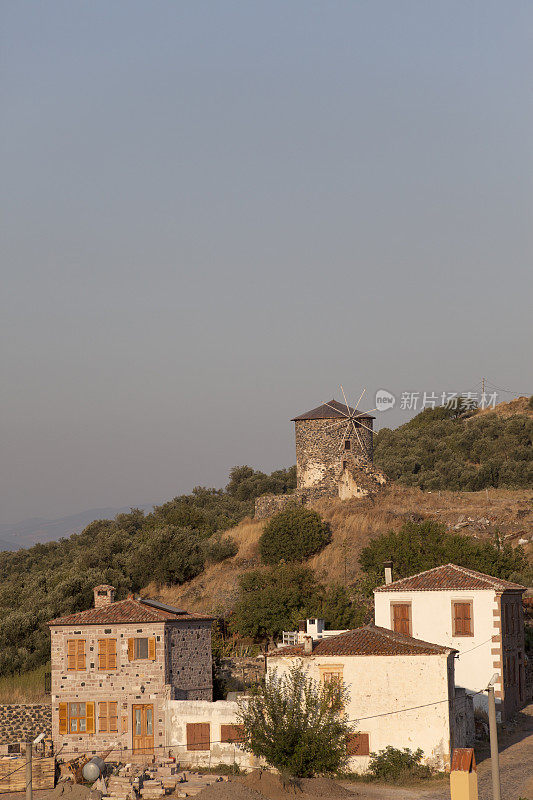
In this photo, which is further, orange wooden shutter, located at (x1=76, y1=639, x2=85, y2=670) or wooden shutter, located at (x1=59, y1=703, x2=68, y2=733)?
orange wooden shutter, located at (x1=76, y1=639, x2=85, y2=670)

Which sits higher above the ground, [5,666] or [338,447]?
[338,447]

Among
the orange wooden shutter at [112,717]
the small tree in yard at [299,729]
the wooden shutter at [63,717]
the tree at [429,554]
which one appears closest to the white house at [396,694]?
the small tree in yard at [299,729]

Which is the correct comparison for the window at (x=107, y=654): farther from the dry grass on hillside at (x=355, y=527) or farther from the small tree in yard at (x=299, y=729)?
the dry grass on hillside at (x=355, y=527)

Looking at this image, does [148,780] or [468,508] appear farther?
[468,508]

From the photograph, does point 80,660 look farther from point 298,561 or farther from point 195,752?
point 298,561

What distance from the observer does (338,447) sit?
61625 mm

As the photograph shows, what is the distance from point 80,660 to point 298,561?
68.4 ft

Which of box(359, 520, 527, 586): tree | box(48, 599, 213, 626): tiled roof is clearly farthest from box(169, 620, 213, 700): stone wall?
box(359, 520, 527, 586): tree

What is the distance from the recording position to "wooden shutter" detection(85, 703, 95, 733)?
36.2m

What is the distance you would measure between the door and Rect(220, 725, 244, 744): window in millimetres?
2656

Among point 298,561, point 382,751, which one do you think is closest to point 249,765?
point 382,751

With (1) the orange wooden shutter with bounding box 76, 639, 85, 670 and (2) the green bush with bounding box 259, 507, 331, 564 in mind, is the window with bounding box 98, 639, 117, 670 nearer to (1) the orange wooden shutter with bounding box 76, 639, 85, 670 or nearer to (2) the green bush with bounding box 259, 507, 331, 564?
(1) the orange wooden shutter with bounding box 76, 639, 85, 670

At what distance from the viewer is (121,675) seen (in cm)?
3647

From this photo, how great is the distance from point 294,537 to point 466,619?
1754 centimetres
